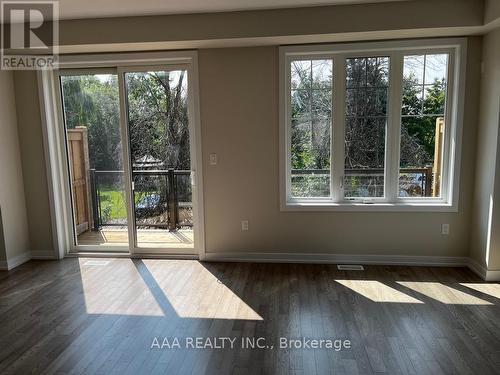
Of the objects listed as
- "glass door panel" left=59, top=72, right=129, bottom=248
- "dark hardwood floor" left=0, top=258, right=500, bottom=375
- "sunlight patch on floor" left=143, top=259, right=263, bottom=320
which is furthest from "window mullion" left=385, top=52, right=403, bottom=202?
"glass door panel" left=59, top=72, right=129, bottom=248

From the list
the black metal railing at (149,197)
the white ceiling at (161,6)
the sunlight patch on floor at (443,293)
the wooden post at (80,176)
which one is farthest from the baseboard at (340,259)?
the white ceiling at (161,6)

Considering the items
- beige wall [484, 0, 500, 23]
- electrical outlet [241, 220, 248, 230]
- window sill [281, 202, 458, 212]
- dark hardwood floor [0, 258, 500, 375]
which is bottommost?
dark hardwood floor [0, 258, 500, 375]

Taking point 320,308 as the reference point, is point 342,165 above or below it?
above

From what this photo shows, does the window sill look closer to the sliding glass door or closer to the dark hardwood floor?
the dark hardwood floor

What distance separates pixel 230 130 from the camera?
3.95 m

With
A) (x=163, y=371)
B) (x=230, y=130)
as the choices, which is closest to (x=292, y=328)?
(x=163, y=371)

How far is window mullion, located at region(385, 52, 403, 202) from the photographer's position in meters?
3.76

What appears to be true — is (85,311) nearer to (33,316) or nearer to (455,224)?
(33,316)

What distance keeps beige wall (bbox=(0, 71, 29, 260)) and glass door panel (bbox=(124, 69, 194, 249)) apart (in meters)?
1.32

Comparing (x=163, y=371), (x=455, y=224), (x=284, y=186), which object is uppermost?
(x=284, y=186)

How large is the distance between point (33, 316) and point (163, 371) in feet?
4.79

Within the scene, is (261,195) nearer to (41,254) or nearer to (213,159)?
(213,159)

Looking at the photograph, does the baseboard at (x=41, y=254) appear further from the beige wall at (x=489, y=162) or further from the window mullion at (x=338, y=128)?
the beige wall at (x=489, y=162)

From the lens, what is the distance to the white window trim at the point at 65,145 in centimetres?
394
